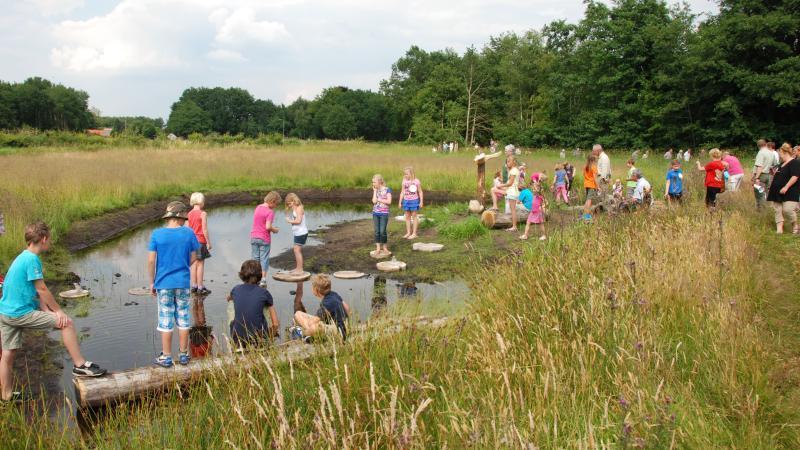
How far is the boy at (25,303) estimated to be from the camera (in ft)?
17.1

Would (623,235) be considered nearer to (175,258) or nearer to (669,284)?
(669,284)

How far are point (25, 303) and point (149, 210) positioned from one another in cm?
1424

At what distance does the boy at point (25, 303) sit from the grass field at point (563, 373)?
1.86 feet

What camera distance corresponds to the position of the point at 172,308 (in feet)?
20.5

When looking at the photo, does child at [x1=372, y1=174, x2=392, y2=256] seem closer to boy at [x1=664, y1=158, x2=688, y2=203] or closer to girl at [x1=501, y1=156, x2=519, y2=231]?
girl at [x1=501, y1=156, x2=519, y2=231]

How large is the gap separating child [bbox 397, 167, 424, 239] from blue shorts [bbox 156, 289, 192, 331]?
7.19 meters

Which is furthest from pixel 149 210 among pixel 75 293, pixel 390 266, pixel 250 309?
pixel 250 309

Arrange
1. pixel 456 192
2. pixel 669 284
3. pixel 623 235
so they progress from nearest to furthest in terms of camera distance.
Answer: pixel 669 284 < pixel 623 235 < pixel 456 192

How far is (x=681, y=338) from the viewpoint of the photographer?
15.8ft

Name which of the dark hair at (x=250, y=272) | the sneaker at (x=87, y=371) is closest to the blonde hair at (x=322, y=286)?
the dark hair at (x=250, y=272)

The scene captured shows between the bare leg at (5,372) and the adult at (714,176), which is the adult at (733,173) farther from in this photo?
the bare leg at (5,372)

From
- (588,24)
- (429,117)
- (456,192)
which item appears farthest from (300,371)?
(429,117)

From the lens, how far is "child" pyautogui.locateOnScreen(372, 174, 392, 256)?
11650 millimetres

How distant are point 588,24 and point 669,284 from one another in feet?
161
